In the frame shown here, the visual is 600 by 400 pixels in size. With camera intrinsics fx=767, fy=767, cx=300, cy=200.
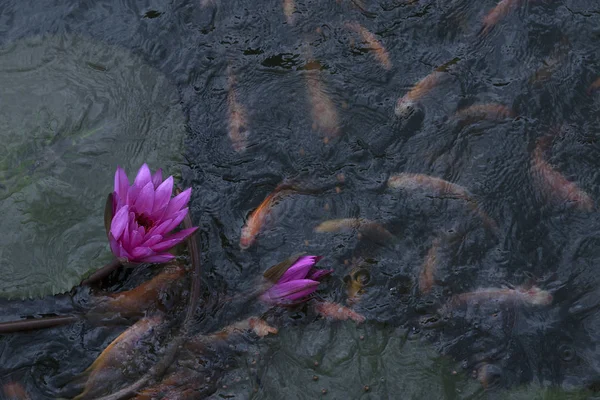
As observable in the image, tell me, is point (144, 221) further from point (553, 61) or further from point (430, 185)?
point (553, 61)

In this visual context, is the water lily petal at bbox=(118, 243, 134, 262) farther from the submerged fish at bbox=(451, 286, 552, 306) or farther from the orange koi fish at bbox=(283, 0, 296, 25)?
the orange koi fish at bbox=(283, 0, 296, 25)

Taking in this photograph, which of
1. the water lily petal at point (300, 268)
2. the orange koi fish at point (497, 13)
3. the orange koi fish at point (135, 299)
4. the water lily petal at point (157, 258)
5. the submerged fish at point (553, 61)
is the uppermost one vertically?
the orange koi fish at point (497, 13)

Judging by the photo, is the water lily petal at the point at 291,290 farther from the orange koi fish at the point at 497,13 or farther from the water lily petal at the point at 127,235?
the orange koi fish at the point at 497,13

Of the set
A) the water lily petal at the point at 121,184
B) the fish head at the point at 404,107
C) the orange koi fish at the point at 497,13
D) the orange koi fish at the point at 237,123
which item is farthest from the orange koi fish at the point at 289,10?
the water lily petal at the point at 121,184

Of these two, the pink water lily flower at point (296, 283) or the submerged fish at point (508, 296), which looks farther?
the submerged fish at point (508, 296)

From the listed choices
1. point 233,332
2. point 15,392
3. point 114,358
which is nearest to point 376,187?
point 233,332

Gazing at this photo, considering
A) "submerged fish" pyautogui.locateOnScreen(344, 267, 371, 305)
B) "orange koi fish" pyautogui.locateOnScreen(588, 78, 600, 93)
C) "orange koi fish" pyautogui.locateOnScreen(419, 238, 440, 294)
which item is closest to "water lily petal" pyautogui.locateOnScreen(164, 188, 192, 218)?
"submerged fish" pyautogui.locateOnScreen(344, 267, 371, 305)

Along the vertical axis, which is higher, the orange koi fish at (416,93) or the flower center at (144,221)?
the orange koi fish at (416,93)
